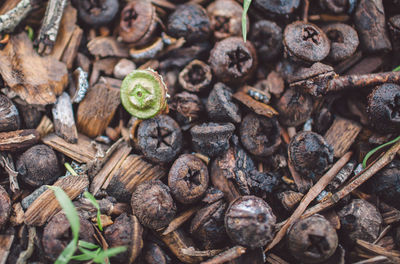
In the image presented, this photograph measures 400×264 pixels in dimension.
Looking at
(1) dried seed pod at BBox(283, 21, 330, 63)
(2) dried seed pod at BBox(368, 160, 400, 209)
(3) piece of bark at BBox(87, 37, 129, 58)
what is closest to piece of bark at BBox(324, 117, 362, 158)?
(2) dried seed pod at BBox(368, 160, 400, 209)

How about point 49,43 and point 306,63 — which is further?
point 49,43

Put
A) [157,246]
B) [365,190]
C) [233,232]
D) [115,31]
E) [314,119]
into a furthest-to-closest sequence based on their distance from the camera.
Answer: [115,31], [314,119], [365,190], [157,246], [233,232]

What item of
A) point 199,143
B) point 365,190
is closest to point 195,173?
point 199,143

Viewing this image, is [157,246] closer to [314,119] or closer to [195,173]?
[195,173]

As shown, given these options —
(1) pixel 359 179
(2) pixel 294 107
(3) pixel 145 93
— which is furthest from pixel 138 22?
(1) pixel 359 179

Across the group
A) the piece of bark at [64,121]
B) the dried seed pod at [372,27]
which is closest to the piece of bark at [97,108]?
the piece of bark at [64,121]

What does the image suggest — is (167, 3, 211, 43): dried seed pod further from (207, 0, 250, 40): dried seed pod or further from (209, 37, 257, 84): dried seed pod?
(209, 37, 257, 84): dried seed pod
